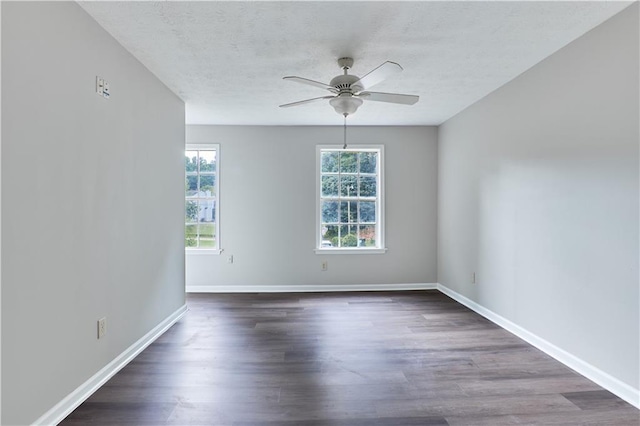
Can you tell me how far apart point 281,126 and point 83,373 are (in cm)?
378

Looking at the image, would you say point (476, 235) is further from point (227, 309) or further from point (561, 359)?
point (227, 309)

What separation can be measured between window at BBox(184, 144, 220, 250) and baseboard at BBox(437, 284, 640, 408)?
149 inches

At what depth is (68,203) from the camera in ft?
6.53

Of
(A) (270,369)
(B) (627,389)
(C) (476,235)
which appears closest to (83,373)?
(A) (270,369)

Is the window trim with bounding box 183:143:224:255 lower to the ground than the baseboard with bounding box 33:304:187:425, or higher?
higher

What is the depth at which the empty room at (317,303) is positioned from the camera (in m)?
1.86

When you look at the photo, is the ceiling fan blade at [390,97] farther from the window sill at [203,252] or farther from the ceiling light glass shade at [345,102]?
the window sill at [203,252]

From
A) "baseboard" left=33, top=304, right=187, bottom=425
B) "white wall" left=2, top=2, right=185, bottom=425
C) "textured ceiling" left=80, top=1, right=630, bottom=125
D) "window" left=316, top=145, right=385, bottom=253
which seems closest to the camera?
"white wall" left=2, top=2, right=185, bottom=425

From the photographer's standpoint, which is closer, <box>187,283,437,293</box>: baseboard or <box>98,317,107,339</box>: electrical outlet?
<box>98,317,107,339</box>: electrical outlet

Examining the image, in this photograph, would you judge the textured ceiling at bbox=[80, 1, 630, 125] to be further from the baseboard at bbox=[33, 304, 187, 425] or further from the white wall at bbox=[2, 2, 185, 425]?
the baseboard at bbox=[33, 304, 187, 425]

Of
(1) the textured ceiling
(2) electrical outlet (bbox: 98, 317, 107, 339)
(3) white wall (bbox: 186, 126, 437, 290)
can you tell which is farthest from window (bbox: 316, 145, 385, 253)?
(2) electrical outlet (bbox: 98, 317, 107, 339)

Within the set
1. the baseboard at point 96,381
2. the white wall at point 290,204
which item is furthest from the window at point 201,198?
the baseboard at point 96,381

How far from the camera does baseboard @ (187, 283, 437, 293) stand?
4.92 m

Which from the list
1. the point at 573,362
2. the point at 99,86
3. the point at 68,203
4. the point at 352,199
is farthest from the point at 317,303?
the point at 99,86
